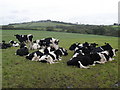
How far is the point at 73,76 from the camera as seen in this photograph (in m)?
6.74

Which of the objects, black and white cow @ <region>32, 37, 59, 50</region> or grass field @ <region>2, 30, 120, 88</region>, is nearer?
grass field @ <region>2, 30, 120, 88</region>

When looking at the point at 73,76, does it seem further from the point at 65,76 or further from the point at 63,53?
the point at 63,53

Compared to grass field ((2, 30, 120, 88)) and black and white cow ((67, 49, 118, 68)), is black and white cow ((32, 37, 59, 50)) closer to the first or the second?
black and white cow ((67, 49, 118, 68))

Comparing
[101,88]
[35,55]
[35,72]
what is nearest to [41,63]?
[35,55]

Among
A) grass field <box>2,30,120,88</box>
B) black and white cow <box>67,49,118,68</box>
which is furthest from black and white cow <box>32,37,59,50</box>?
grass field <box>2,30,120,88</box>


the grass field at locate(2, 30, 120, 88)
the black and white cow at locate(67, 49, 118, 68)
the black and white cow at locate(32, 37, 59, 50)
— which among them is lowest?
the grass field at locate(2, 30, 120, 88)

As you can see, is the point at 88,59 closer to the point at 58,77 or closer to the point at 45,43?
the point at 58,77

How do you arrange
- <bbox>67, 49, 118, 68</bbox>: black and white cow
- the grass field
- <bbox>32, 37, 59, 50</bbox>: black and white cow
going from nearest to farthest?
the grass field < <bbox>67, 49, 118, 68</bbox>: black and white cow < <bbox>32, 37, 59, 50</bbox>: black and white cow

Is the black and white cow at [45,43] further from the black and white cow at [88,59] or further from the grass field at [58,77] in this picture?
the grass field at [58,77]

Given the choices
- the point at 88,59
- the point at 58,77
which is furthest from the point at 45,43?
the point at 58,77

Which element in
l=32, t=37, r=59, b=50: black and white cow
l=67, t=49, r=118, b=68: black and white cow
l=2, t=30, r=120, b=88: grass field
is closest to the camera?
l=2, t=30, r=120, b=88: grass field

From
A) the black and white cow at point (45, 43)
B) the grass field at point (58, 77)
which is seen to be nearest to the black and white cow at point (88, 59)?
the grass field at point (58, 77)

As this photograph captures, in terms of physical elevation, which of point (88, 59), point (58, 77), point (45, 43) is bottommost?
point (58, 77)

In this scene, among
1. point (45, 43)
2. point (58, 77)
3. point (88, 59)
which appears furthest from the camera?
point (45, 43)
